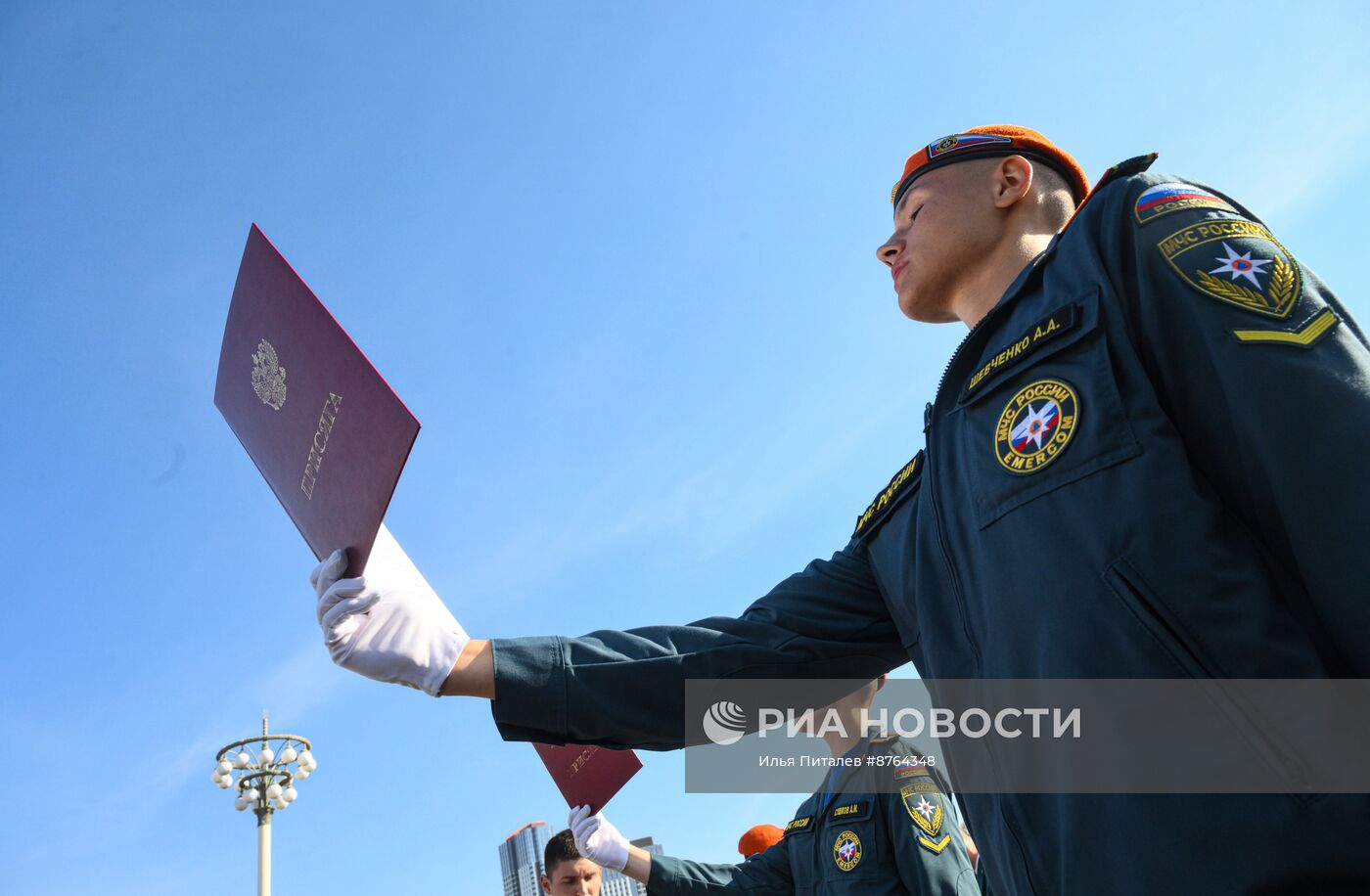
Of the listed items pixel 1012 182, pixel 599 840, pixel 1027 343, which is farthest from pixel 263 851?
pixel 1027 343

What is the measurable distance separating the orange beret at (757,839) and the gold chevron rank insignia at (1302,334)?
746 centimetres

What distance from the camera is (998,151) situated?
2795 mm

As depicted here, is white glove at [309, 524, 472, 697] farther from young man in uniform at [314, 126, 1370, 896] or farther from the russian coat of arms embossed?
the russian coat of arms embossed

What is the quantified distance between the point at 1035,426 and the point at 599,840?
5.36 meters

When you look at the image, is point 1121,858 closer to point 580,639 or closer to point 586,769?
point 580,639

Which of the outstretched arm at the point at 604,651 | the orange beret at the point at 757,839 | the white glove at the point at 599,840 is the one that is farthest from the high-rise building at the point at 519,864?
the outstretched arm at the point at 604,651

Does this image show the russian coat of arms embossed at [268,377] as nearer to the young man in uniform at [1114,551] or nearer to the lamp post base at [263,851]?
the young man in uniform at [1114,551]

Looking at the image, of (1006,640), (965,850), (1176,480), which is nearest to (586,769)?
(965,850)

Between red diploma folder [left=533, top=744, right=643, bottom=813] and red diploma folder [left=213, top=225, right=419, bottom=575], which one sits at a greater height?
red diploma folder [left=533, top=744, right=643, bottom=813]

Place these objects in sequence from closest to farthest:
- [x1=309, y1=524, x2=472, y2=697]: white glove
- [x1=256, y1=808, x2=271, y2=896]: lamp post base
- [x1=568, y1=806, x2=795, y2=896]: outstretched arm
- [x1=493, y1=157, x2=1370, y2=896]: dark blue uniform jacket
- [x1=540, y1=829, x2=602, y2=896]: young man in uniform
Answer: [x1=493, y1=157, x2=1370, y2=896]: dark blue uniform jacket, [x1=309, y1=524, x2=472, y2=697]: white glove, [x1=568, y1=806, x2=795, y2=896]: outstretched arm, [x1=540, y1=829, x2=602, y2=896]: young man in uniform, [x1=256, y1=808, x2=271, y2=896]: lamp post base

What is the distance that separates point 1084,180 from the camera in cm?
288

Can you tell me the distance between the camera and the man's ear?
8.88 feet

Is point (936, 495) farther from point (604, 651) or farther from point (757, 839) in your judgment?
point (757, 839)

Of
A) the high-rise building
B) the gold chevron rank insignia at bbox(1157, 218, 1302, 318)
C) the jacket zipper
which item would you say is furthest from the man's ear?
the high-rise building
